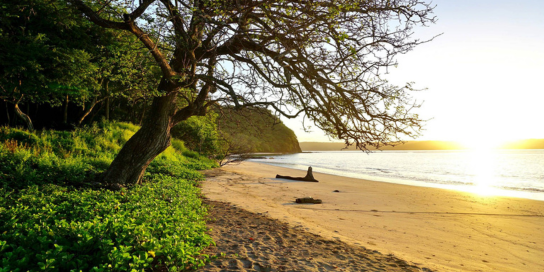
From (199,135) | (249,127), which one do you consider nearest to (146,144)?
(249,127)

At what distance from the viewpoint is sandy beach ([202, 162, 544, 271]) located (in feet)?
18.9

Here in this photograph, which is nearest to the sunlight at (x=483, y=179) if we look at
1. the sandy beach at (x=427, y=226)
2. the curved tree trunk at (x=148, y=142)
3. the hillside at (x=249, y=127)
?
the sandy beach at (x=427, y=226)

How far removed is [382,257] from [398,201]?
8.44 metres

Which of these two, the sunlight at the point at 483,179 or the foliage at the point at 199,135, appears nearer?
the sunlight at the point at 483,179

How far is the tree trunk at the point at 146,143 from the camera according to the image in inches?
352

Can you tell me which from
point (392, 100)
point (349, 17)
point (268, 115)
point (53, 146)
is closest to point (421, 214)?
point (392, 100)

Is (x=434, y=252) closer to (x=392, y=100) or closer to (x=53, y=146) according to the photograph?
(x=392, y=100)

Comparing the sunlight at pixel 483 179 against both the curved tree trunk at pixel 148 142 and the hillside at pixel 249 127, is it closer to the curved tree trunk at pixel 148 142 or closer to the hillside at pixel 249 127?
the hillside at pixel 249 127

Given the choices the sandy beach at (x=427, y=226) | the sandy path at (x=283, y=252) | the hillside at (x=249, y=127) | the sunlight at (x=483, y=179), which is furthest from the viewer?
the sunlight at (x=483, y=179)

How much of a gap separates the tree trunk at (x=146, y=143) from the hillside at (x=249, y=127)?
1.71 meters

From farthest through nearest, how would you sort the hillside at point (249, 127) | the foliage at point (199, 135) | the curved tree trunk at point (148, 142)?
the foliage at point (199, 135)
the curved tree trunk at point (148, 142)
the hillside at point (249, 127)

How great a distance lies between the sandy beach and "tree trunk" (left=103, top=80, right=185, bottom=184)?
2.78m

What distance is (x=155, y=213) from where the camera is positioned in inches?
205

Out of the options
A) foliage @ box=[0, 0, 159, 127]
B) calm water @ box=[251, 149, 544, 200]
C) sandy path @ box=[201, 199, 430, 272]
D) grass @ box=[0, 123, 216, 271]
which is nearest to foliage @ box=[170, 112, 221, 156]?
foliage @ box=[0, 0, 159, 127]
